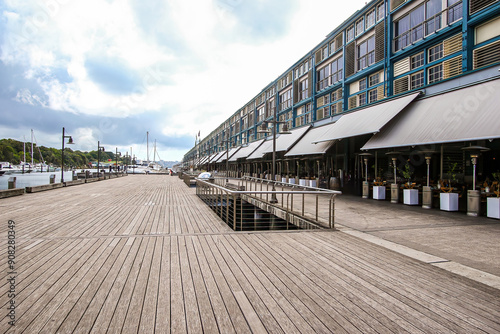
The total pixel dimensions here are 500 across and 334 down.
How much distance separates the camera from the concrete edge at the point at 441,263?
3762 mm

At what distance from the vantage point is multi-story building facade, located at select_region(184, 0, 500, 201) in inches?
418

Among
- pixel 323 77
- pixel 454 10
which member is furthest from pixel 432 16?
pixel 323 77

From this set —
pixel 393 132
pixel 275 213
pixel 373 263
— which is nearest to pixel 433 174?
pixel 393 132

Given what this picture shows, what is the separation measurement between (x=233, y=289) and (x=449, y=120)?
34.5ft

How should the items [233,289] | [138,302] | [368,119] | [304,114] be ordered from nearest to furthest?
[138,302] → [233,289] → [368,119] → [304,114]

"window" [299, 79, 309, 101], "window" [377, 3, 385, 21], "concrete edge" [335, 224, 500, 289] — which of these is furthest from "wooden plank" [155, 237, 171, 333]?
"window" [299, 79, 309, 101]

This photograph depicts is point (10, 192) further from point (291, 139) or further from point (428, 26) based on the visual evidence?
point (428, 26)

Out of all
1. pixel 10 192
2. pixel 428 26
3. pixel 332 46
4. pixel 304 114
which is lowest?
pixel 10 192

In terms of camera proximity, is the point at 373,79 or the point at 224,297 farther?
the point at 373,79

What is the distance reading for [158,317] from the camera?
268 centimetres

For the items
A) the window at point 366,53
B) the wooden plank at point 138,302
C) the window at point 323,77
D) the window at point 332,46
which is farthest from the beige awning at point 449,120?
the window at point 332,46

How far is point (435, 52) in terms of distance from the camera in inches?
557

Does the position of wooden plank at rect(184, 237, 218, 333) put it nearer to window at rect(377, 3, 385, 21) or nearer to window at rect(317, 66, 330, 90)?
window at rect(377, 3, 385, 21)

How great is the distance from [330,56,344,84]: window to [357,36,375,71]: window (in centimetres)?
190
